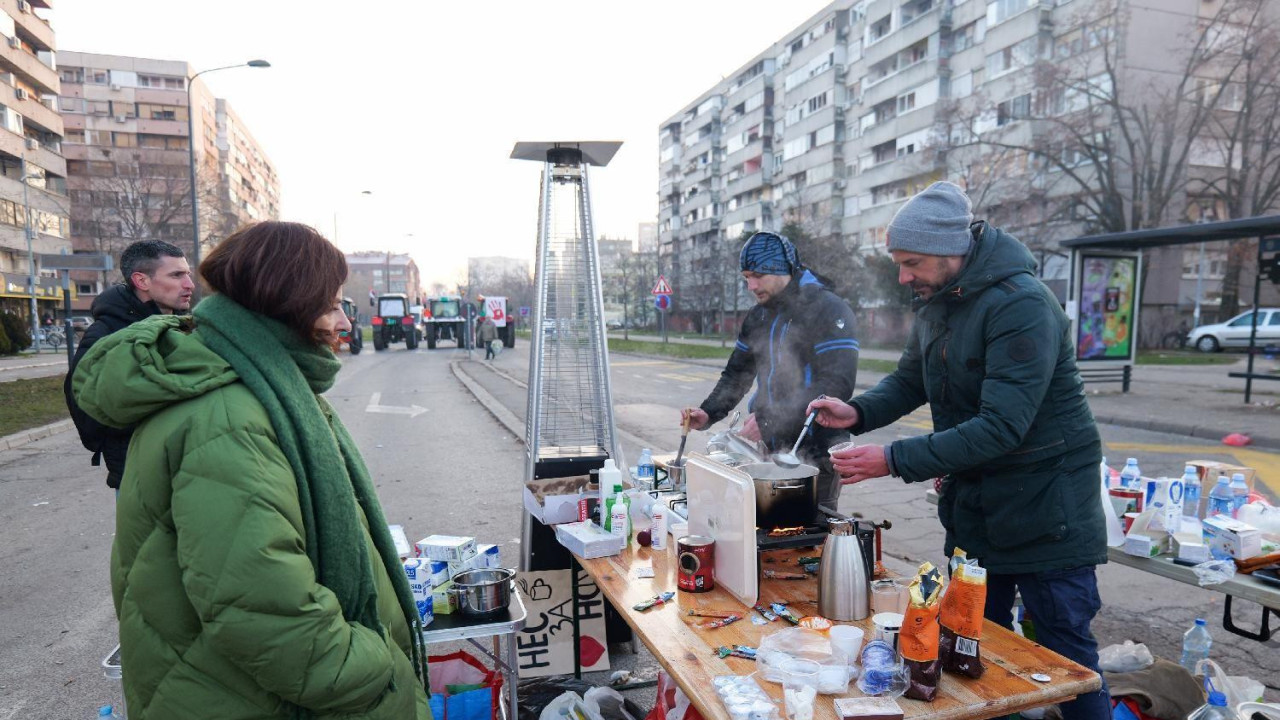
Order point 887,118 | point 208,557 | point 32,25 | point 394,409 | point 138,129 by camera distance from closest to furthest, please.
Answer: point 208,557
point 394,409
point 32,25
point 887,118
point 138,129

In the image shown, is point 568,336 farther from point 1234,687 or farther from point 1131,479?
point 1234,687


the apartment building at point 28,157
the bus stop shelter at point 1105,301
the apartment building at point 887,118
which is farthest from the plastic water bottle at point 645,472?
the apartment building at point 28,157

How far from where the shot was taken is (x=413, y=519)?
5.65 m

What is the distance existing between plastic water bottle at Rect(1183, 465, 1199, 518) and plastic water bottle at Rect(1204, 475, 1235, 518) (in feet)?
0.21

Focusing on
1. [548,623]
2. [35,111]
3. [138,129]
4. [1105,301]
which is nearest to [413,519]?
[548,623]

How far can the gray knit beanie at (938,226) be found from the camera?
207cm

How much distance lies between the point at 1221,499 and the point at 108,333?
5.18m

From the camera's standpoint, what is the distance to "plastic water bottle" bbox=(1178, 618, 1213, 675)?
2930 millimetres

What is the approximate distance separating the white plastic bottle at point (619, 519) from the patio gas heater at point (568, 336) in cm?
A: 76

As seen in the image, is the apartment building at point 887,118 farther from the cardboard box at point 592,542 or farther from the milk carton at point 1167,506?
the cardboard box at point 592,542

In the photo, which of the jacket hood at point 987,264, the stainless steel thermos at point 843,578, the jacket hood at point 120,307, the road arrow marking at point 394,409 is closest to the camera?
the stainless steel thermos at point 843,578

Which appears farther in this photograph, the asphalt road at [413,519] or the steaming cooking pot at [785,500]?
the asphalt road at [413,519]

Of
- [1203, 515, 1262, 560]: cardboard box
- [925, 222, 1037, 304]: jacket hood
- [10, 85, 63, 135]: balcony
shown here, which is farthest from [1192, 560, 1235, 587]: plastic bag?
[10, 85, 63, 135]: balcony

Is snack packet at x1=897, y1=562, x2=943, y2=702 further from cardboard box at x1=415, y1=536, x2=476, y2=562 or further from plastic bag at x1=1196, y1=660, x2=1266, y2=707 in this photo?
plastic bag at x1=1196, y1=660, x2=1266, y2=707
